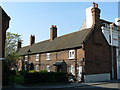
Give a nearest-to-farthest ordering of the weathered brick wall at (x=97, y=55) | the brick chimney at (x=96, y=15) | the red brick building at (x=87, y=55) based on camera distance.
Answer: the red brick building at (x=87, y=55), the weathered brick wall at (x=97, y=55), the brick chimney at (x=96, y=15)

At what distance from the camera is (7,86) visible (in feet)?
54.9

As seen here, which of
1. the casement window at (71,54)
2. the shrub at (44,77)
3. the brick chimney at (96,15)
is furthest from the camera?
the brick chimney at (96,15)

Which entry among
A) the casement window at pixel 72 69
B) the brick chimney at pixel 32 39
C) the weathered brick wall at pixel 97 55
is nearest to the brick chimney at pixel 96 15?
the weathered brick wall at pixel 97 55

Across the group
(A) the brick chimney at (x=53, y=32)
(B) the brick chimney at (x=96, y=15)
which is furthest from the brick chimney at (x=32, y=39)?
(B) the brick chimney at (x=96, y=15)

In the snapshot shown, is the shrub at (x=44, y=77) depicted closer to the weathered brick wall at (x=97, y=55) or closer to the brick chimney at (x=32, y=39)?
the weathered brick wall at (x=97, y=55)

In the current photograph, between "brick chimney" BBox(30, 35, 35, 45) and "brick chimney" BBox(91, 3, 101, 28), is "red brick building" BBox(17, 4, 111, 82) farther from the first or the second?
"brick chimney" BBox(30, 35, 35, 45)

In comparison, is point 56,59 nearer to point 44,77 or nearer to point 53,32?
point 53,32

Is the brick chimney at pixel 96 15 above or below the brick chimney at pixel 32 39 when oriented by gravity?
above

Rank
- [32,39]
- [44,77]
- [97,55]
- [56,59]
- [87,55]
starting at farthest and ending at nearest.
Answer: [32,39], [56,59], [97,55], [87,55], [44,77]

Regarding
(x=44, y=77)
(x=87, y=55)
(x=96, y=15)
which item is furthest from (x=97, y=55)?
(x=44, y=77)

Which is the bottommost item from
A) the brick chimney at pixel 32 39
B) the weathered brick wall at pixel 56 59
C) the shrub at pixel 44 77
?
the shrub at pixel 44 77

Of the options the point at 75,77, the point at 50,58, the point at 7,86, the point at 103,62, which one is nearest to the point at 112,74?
the point at 103,62

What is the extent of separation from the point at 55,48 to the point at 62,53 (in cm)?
257

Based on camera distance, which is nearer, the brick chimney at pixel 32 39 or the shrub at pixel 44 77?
the shrub at pixel 44 77
